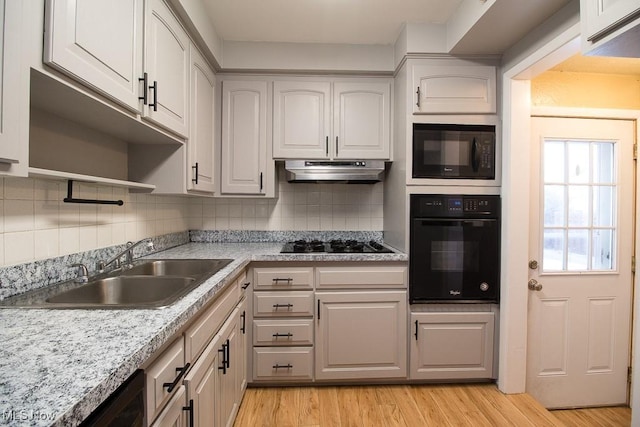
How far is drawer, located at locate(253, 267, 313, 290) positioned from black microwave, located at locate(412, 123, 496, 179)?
1.00 m

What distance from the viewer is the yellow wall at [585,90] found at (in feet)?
6.97

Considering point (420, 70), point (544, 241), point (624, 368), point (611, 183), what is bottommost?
point (624, 368)

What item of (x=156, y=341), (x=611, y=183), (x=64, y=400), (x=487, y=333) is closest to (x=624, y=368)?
(x=487, y=333)

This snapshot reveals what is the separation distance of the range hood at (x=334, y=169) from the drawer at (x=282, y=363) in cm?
122

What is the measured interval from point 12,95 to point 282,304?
1.66m

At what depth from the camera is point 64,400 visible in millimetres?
488

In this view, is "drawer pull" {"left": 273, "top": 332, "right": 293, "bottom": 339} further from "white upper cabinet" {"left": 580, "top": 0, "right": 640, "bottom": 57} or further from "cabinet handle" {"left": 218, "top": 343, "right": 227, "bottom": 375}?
"white upper cabinet" {"left": 580, "top": 0, "right": 640, "bottom": 57}

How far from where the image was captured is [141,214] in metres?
1.90

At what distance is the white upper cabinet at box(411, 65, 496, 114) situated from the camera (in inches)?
80.8

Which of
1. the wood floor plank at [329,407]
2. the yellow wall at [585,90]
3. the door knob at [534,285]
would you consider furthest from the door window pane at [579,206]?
the wood floor plank at [329,407]

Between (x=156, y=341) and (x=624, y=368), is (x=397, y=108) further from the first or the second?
→ (x=624, y=368)

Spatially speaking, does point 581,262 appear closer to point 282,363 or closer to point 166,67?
point 282,363

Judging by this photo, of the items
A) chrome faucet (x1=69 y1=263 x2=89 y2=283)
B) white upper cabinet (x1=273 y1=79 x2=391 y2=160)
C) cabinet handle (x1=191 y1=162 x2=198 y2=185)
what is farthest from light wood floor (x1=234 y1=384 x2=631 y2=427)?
white upper cabinet (x1=273 y1=79 x2=391 y2=160)

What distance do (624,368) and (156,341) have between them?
9.60ft
